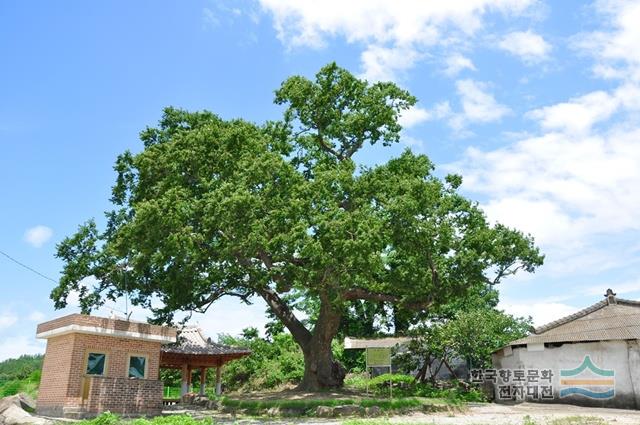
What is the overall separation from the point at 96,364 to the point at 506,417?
12.1 meters

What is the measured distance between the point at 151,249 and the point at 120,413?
496 cm

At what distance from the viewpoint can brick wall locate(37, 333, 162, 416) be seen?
50.4 feet

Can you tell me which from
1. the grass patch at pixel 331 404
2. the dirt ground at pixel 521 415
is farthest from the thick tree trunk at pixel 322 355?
the dirt ground at pixel 521 415

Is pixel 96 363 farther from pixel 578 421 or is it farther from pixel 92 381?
pixel 578 421

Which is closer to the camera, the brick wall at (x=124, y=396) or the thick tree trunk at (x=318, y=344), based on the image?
the brick wall at (x=124, y=396)

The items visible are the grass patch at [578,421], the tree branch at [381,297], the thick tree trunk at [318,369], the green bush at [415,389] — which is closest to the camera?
the grass patch at [578,421]

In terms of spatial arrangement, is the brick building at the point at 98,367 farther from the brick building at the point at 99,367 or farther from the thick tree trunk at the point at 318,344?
the thick tree trunk at the point at 318,344

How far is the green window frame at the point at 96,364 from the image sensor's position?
625 inches

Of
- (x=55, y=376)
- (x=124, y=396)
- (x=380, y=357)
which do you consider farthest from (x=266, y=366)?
(x=55, y=376)

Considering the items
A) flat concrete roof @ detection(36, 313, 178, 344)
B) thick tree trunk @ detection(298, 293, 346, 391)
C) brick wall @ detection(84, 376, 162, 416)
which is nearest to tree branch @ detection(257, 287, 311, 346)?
thick tree trunk @ detection(298, 293, 346, 391)

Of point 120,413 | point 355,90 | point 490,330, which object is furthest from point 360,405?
point 355,90

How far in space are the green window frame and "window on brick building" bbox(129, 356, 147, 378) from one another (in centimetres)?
85

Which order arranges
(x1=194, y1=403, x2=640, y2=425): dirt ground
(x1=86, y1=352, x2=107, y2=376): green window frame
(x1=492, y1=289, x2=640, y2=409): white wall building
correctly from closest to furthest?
(x1=194, y1=403, x2=640, y2=425): dirt ground < (x1=86, y1=352, x2=107, y2=376): green window frame < (x1=492, y1=289, x2=640, y2=409): white wall building

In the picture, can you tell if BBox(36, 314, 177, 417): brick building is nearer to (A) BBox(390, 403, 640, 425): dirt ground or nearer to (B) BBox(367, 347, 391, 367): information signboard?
(B) BBox(367, 347, 391, 367): information signboard
